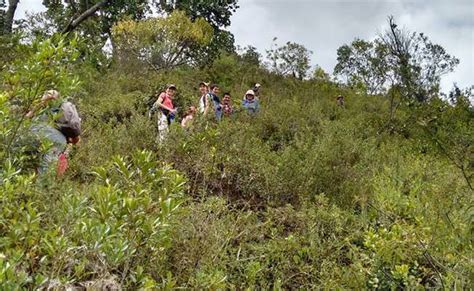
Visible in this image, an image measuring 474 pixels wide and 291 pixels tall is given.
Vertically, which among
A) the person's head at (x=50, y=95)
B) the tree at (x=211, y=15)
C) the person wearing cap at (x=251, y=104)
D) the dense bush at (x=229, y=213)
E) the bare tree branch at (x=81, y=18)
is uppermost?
the tree at (x=211, y=15)

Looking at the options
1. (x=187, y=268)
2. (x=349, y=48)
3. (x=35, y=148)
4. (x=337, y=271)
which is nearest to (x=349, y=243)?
(x=337, y=271)

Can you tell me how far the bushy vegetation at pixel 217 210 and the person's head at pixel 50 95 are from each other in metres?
0.09

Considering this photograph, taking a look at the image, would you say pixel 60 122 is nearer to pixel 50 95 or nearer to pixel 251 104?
pixel 50 95

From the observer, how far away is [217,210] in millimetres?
3848

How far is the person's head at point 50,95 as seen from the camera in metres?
2.61

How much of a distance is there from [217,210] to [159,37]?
58.2 feet


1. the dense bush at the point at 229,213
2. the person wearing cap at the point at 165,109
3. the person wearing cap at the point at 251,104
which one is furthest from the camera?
the person wearing cap at the point at 251,104

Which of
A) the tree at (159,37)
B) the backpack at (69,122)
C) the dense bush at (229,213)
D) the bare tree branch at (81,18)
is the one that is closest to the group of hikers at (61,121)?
the backpack at (69,122)

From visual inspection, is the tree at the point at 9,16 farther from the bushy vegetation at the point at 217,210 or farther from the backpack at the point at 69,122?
the backpack at the point at 69,122

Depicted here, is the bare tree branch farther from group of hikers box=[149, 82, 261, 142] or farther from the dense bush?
the dense bush

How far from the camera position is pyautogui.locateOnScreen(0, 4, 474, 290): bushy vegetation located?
7.30 ft

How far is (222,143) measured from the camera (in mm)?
5715

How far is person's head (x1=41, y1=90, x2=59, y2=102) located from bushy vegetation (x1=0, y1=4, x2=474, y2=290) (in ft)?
0.29

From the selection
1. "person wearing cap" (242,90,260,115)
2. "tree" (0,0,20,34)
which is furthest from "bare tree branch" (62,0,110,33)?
"person wearing cap" (242,90,260,115)
